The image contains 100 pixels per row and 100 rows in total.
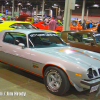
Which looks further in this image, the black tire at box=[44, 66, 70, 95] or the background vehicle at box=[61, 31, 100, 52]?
the background vehicle at box=[61, 31, 100, 52]

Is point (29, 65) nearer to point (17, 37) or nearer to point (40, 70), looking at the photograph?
point (40, 70)

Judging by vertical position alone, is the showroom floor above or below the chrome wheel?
below

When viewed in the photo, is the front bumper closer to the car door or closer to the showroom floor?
the showroom floor

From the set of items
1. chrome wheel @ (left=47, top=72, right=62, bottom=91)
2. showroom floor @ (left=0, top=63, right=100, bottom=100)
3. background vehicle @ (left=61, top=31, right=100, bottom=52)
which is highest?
background vehicle @ (left=61, top=31, right=100, bottom=52)

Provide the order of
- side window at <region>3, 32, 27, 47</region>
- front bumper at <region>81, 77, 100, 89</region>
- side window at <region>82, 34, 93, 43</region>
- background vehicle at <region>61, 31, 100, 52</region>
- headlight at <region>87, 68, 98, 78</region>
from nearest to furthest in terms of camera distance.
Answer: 1. front bumper at <region>81, 77, 100, 89</region>
2. headlight at <region>87, 68, 98, 78</region>
3. side window at <region>3, 32, 27, 47</region>
4. background vehicle at <region>61, 31, 100, 52</region>
5. side window at <region>82, 34, 93, 43</region>

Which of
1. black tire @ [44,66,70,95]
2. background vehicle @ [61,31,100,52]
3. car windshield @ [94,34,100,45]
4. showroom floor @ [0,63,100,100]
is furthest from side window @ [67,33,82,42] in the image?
black tire @ [44,66,70,95]

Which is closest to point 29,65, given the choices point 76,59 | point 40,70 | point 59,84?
point 40,70

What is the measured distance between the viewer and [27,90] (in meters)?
3.59

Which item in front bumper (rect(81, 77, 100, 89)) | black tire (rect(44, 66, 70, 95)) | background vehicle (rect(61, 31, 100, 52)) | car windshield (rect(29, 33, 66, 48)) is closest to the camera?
front bumper (rect(81, 77, 100, 89))

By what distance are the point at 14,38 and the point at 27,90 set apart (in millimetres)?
1717

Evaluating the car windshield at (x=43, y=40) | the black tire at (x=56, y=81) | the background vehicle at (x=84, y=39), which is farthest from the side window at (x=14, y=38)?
the background vehicle at (x=84, y=39)

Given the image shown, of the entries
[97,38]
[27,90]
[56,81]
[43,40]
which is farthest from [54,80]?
[97,38]

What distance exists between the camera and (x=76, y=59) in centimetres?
332

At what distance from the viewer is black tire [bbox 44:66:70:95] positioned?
10.4ft
